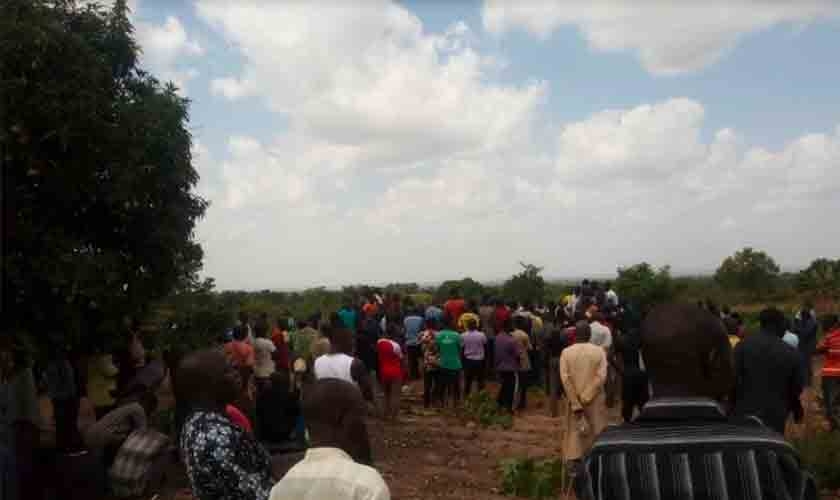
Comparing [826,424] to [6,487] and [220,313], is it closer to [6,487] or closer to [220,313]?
[220,313]

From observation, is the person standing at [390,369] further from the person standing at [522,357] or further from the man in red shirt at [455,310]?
the man in red shirt at [455,310]

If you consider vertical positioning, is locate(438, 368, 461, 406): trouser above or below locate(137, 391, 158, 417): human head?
below

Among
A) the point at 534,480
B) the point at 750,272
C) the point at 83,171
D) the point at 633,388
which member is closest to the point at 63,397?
the point at 83,171

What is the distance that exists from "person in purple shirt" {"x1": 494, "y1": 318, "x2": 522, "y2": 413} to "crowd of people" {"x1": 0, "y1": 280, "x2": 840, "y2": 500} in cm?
Result: 3

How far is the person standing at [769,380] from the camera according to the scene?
599 centimetres

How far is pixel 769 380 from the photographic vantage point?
6.02 m

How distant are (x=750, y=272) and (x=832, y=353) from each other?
39230mm

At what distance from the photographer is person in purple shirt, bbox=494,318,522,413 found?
1199 cm

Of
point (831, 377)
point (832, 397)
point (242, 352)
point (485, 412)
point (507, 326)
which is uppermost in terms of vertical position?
point (507, 326)

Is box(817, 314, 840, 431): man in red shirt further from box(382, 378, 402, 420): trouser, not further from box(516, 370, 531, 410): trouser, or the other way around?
box(382, 378, 402, 420): trouser

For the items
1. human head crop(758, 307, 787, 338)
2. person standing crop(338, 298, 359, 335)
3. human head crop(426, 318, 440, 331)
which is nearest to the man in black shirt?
human head crop(758, 307, 787, 338)

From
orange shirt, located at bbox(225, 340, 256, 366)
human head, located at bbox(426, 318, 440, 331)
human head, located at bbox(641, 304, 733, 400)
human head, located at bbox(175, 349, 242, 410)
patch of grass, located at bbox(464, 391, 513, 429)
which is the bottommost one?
patch of grass, located at bbox(464, 391, 513, 429)

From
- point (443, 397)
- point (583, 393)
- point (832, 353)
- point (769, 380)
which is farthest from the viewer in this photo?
point (443, 397)

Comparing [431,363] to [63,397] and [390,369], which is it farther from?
[63,397]
